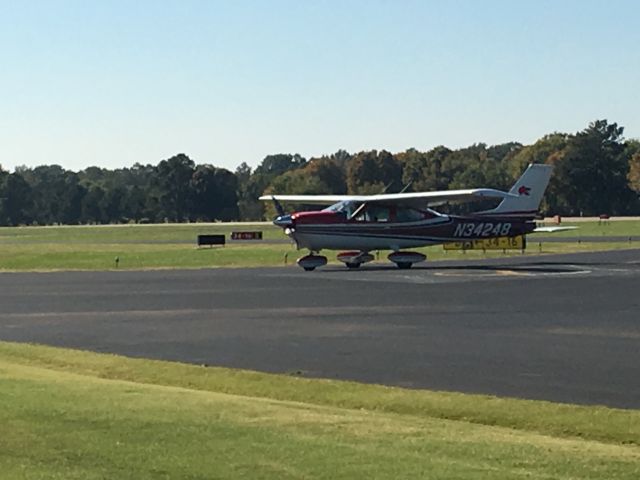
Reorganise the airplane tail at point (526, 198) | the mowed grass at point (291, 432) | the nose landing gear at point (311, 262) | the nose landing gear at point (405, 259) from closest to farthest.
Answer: the mowed grass at point (291, 432) < the nose landing gear at point (311, 262) < the nose landing gear at point (405, 259) < the airplane tail at point (526, 198)

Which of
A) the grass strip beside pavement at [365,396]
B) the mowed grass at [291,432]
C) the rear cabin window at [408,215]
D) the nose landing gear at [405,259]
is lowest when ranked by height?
the grass strip beside pavement at [365,396]

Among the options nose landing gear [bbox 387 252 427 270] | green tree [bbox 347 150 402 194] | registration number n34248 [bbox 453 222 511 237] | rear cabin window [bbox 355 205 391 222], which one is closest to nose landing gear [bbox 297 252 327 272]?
rear cabin window [bbox 355 205 391 222]

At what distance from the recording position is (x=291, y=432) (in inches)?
385

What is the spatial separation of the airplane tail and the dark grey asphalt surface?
503 centimetres

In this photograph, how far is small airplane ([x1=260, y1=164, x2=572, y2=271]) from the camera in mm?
39656

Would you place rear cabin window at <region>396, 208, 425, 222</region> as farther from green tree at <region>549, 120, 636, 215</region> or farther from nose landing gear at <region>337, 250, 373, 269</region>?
green tree at <region>549, 120, 636, 215</region>

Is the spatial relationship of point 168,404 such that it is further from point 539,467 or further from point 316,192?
point 316,192

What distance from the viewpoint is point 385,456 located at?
8.60 metres

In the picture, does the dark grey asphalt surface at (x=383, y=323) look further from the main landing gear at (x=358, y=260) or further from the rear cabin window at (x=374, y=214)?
the rear cabin window at (x=374, y=214)

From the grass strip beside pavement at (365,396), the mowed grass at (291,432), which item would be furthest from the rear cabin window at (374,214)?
the mowed grass at (291,432)

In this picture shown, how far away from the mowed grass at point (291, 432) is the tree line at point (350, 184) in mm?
115602

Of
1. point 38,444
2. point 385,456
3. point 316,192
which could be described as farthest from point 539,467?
point 316,192

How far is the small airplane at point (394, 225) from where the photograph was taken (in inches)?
1561

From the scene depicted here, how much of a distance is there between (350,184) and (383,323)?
135002 mm
